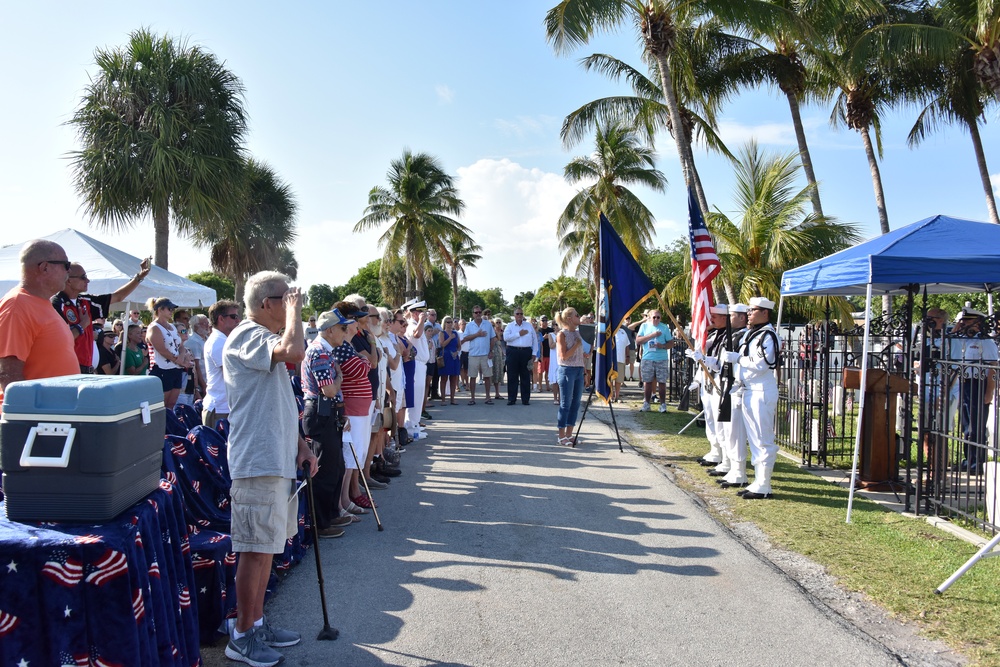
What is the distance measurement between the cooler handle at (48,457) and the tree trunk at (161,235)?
17.6m

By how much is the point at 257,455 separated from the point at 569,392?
269 inches

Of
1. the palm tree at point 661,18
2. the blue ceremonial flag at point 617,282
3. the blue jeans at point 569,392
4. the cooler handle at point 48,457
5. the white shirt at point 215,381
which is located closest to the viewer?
the cooler handle at point 48,457

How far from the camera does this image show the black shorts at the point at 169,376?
8250 mm

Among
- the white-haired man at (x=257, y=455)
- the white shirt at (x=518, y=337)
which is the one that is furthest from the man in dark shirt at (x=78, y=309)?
the white shirt at (x=518, y=337)

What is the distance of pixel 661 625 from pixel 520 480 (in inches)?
152

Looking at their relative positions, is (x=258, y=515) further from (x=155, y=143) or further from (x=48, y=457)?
(x=155, y=143)

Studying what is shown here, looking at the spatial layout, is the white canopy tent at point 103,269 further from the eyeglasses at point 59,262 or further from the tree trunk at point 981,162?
the tree trunk at point 981,162

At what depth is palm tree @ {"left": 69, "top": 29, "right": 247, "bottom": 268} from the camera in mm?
17672

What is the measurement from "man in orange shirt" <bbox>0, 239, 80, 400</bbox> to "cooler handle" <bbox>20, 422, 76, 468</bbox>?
1376 mm

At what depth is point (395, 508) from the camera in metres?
6.61

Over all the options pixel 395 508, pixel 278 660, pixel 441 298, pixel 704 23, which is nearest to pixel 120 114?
→ pixel 704 23

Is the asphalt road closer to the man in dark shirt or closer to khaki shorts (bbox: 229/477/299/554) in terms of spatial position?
khaki shorts (bbox: 229/477/299/554)

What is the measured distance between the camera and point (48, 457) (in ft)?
8.16

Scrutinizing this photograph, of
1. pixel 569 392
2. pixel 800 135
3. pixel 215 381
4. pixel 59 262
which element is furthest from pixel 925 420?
pixel 800 135
